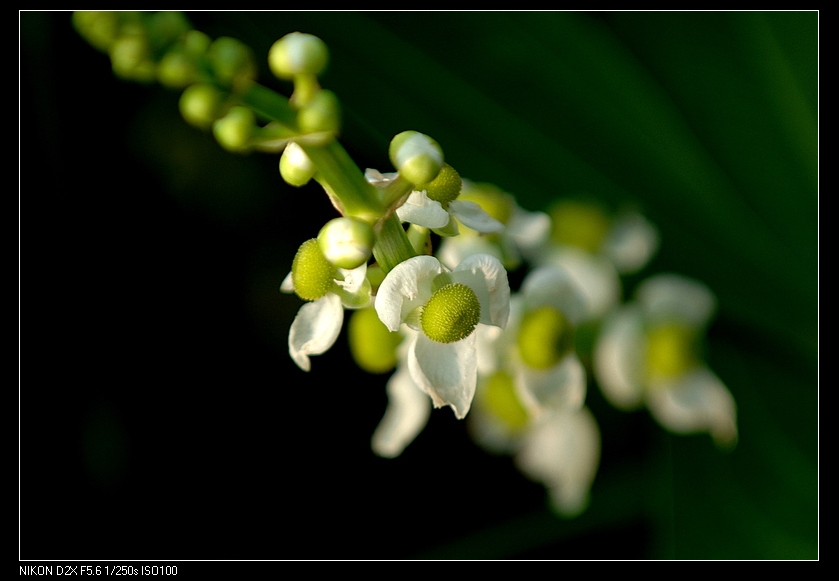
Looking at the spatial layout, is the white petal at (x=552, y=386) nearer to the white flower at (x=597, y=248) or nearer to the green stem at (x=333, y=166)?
the white flower at (x=597, y=248)

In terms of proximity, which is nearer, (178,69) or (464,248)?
(178,69)

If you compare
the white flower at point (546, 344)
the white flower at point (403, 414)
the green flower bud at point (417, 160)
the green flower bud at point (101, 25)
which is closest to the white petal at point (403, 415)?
the white flower at point (403, 414)

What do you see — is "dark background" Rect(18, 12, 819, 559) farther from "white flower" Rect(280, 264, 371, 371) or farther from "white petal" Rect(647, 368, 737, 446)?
"white flower" Rect(280, 264, 371, 371)

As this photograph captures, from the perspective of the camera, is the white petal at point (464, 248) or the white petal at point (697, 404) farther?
Result: the white petal at point (697, 404)

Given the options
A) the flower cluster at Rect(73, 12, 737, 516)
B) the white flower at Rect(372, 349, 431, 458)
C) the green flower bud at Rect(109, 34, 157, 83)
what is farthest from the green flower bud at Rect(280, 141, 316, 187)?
the white flower at Rect(372, 349, 431, 458)

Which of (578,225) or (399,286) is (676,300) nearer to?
(578,225)

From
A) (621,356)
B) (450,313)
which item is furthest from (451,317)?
(621,356)

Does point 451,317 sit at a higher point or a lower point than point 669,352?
higher
